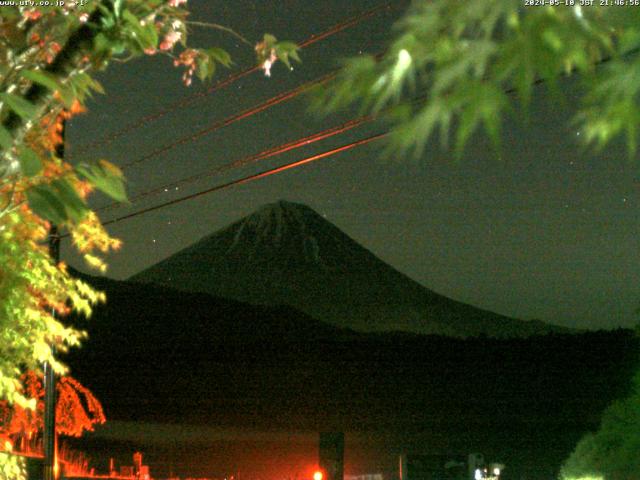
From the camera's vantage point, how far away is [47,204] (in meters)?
3.30

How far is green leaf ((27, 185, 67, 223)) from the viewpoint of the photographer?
Result: 328cm

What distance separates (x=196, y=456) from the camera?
3412cm

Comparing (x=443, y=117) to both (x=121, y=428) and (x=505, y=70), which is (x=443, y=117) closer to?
(x=505, y=70)

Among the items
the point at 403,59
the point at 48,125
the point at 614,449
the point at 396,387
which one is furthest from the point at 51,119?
the point at 396,387

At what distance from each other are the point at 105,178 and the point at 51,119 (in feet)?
10.8

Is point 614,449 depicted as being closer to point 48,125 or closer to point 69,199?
point 48,125

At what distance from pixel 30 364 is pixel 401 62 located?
25.5 ft

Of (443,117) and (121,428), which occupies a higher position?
(121,428)

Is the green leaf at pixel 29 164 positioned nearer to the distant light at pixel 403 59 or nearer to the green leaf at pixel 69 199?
the green leaf at pixel 69 199

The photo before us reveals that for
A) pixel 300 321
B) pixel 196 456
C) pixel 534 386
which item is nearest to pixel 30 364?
pixel 196 456

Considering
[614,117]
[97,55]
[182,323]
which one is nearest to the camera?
[614,117]

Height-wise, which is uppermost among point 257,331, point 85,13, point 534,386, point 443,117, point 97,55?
point 257,331

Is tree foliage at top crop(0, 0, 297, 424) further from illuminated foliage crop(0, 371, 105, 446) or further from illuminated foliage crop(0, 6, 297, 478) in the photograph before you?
illuminated foliage crop(0, 371, 105, 446)

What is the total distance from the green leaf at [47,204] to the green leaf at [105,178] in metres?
0.17
